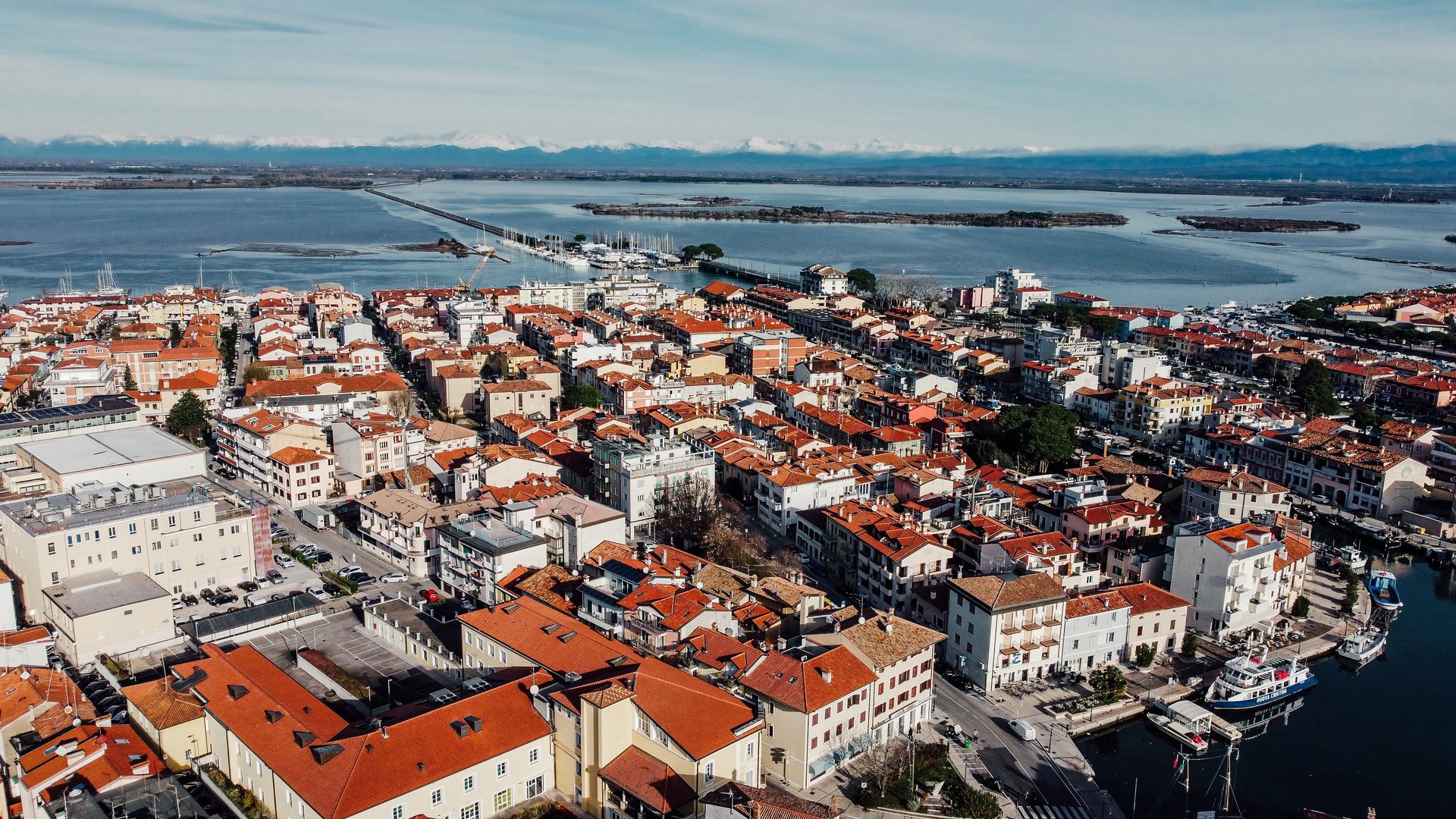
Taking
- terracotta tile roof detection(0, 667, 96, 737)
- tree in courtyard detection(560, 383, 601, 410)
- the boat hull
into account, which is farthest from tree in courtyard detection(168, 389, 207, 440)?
the boat hull

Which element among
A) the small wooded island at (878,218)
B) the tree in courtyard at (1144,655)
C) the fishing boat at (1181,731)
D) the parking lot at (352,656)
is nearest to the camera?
the parking lot at (352,656)

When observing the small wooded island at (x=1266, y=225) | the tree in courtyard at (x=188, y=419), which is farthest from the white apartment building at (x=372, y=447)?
the small wooded island at (x=1266, y=225)

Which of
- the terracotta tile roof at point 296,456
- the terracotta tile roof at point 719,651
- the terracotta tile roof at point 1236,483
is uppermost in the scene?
the terracotta tile roof at point 1236,483

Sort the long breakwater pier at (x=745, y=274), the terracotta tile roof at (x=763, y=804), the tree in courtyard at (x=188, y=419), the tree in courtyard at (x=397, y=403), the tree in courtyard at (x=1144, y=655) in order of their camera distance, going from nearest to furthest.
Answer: the terracotta tile roof at (x=763, y=804) → the tree in courtyard at (x=1144, y=655) → the tree in courtyard at (x=188, y=419) → the tree in courtyard at (x=397, y=403) → the long breakwater pier at (x=745, y=274)

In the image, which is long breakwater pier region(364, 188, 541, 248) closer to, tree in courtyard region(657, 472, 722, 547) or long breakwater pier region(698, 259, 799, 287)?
long breakwater pier region(698, 259, 799, 287)

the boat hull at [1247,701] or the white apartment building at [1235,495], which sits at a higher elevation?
the white apartment building at [1235,495]

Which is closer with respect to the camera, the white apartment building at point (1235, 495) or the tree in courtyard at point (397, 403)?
the white apartment building at point (1235, 495)

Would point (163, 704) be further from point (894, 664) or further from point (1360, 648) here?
point (1360, 648)

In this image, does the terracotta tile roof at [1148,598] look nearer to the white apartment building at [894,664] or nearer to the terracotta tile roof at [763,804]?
the white apartment building at [894,664]

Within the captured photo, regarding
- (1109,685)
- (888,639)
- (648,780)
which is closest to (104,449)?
(648,780)
